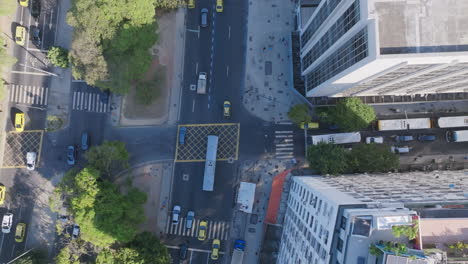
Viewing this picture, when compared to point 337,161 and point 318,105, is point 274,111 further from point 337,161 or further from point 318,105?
point 337,161

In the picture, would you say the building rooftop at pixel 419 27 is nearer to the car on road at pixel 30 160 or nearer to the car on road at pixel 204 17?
the car on road at pixel 204 17

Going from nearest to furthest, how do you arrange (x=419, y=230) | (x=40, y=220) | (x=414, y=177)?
(x=419, y=230), (x=414, y=177), (x=40, y=220)

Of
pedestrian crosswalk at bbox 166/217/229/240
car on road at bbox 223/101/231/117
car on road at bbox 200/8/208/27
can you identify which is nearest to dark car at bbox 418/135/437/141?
car on road at bbox 223/101/231/117

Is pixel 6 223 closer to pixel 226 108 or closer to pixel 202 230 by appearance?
pixel 202 230

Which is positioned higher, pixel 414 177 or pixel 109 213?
pixel 414 177

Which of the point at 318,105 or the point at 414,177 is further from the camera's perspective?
the point at 318,105

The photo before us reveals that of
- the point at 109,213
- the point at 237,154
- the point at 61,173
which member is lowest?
the point at 109,213

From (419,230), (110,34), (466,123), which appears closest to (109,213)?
(110,34)

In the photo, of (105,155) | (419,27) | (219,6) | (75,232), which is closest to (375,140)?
(419,27)
